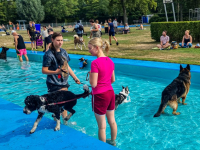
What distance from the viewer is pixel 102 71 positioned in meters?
3.13

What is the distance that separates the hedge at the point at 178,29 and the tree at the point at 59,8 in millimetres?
50226

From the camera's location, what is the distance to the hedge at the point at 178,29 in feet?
51.8

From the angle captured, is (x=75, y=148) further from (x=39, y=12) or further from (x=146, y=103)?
(x=39, y=12)

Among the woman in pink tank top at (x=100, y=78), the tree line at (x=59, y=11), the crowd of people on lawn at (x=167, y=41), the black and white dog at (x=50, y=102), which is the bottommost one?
the black and white dog at (x=50, y=102)

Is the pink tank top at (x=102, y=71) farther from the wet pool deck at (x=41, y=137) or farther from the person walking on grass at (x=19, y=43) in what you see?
the person walking on grass at (x=19, y=43)

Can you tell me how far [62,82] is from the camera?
165 inches

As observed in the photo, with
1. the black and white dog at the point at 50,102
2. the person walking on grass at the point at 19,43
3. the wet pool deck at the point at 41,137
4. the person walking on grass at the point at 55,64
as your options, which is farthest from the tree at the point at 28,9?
the black and white dog at the point at 50,102

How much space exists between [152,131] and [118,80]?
→ 14.1 feet

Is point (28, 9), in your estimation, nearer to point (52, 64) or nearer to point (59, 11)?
point (59, 11)

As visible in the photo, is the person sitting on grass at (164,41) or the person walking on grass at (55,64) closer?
the person walking on grass at (55,64)

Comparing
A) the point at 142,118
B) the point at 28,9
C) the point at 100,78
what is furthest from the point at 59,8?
the point at 100,78

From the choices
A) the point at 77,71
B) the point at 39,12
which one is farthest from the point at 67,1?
the point at 77,71

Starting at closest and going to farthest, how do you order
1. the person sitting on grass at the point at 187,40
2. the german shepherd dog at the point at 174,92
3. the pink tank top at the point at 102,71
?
1. the pink tank top at the point at 102,71
2. the german shepherd dog at the point at 174,92
3. the person sitting on grass at the point at 187,40

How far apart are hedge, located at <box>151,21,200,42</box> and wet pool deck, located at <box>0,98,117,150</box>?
14401mm
